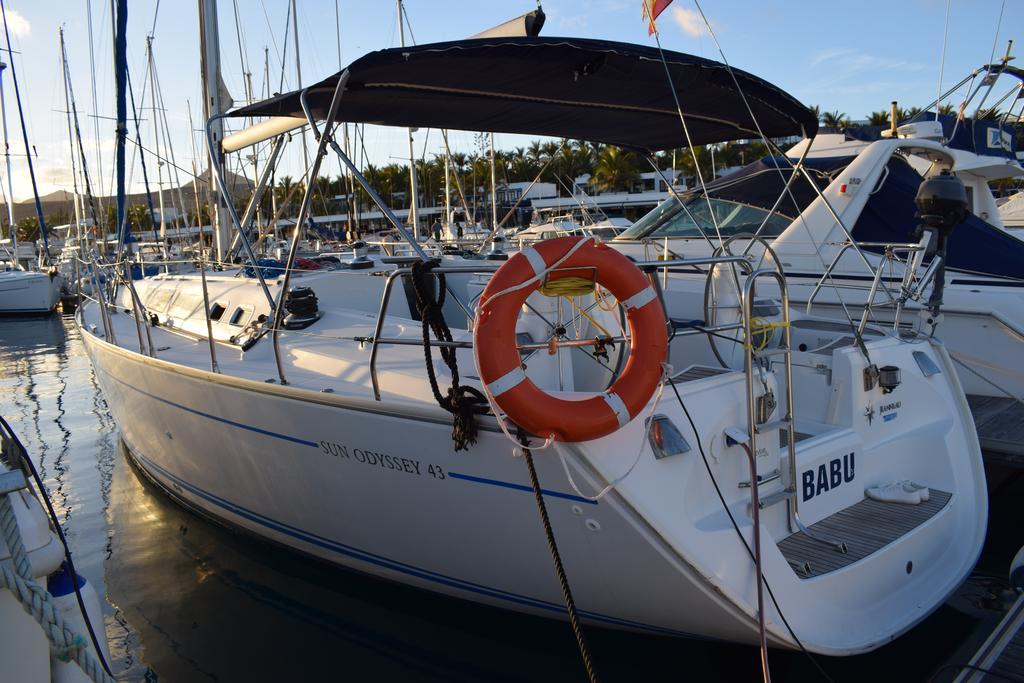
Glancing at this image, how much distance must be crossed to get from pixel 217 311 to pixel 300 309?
1186 millimetres

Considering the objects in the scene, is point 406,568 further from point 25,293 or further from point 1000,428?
point 25,293

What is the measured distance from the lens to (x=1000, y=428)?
222 inches

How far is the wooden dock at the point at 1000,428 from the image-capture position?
5234mm

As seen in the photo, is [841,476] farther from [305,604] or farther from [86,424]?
[86,424]

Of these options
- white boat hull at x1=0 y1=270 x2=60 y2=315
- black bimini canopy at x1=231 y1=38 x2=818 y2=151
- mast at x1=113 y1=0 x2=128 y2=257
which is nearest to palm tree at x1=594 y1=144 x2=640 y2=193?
white boat hull at x1=0 y1=270 x2=60 y2=315

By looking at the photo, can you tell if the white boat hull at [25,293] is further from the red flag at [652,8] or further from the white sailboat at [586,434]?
the red flag at [652,8]

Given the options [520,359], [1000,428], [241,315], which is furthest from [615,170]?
[520,359]

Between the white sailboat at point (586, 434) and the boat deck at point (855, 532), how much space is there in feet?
0.05

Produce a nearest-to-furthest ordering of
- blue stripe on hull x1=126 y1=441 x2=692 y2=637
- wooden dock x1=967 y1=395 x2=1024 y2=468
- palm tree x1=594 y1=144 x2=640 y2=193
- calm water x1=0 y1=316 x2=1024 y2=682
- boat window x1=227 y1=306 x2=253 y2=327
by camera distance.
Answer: blue stripe on hull x1=126 y1=441 x2=692 y2=637, calm water x1=0 y1=316 x2=1024 y2=682, wooden dock x1=967 y1=395 x2=1024 y2=468, boat window x1=227 y1=306 x2=253 y2=327, palm tree x1=594 y1=144 x2=640 y2=193

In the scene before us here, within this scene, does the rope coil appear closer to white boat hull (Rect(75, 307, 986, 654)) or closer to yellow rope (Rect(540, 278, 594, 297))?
white boat hull (Rect(75, 307, 986, 654))

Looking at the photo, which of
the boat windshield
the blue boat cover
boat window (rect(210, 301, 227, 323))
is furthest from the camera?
the boat windshield

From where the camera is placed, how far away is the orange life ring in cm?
276

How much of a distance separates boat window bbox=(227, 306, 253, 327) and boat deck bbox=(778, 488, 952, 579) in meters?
4.02

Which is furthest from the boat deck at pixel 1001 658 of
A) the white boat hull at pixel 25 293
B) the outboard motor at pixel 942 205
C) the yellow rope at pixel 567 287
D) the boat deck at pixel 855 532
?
the white boat hull at pixel 25 293
